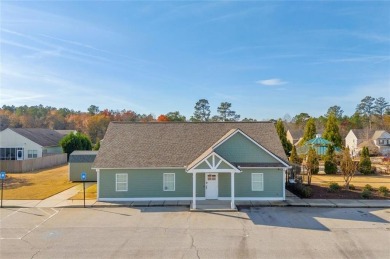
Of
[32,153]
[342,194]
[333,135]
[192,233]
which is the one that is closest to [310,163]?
[342,194]

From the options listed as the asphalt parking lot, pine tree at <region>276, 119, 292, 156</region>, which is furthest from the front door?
pine tree at <region>276, 119, 292, 156</region>

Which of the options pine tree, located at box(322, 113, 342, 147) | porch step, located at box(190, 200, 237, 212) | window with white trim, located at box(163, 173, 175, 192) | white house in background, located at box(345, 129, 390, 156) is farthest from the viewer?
white house in background, located at box(345, 129, 390, 156)

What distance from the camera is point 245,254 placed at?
42.2 feet

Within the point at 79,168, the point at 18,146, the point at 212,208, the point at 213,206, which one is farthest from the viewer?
the point at 18,146

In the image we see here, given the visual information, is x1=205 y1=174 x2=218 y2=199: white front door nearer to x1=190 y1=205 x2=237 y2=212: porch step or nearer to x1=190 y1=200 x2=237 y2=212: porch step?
x1=190 y1=200 x2=237 y2=212: porch step

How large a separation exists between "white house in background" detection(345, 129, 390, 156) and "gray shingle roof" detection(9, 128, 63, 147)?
6126 cm

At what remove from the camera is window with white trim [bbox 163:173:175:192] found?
23.1m

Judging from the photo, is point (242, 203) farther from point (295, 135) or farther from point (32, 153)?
point (295, 135)

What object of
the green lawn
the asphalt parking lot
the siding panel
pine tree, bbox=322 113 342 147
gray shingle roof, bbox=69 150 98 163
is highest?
pine tree, bbox=322 113 342 147

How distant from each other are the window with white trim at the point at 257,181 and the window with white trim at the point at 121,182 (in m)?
9.34

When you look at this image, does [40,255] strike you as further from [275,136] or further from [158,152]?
[275,136]

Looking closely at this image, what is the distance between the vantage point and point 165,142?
2530cm

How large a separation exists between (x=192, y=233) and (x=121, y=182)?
9307mm

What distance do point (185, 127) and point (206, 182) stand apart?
589 centimetres
